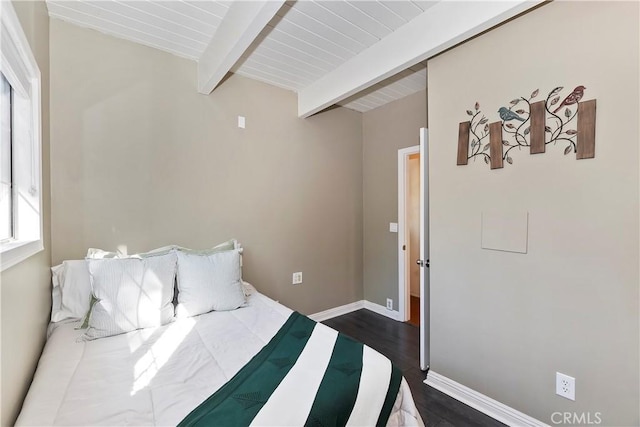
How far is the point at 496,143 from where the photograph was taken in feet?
6.10

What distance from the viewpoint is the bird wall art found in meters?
1.52

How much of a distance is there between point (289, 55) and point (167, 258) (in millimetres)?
1868

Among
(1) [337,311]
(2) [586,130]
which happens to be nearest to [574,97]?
(2) [586,130]

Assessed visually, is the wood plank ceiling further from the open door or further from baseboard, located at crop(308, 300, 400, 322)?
baseboard, located at crop(308, 300, 400, 322)

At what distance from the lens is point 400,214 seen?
337 centimetres

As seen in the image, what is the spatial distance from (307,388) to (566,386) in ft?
4.95

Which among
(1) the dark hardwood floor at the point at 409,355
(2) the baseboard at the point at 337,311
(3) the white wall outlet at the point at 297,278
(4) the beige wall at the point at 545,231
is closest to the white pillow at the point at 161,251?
(3) the white wall outlet at the point at 297,278

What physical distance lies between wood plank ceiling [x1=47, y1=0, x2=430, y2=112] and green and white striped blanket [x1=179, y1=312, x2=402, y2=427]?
2.02 metres

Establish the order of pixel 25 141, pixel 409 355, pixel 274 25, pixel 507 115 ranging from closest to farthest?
pixel 25 141
pixel 507 115
pixel 274 25
pixel 409 355

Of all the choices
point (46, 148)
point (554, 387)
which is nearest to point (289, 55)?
point (46, 148)

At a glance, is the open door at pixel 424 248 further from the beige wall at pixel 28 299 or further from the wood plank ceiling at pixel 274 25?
the beige wall at pixel 28 299

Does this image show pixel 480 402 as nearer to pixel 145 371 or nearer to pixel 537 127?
pixel 537 127

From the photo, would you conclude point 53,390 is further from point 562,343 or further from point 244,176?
point 562,343

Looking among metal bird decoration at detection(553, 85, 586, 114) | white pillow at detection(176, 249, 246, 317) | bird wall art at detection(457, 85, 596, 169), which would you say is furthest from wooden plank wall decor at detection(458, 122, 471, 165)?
white pillow at detection(176, 249, 246, 317)
